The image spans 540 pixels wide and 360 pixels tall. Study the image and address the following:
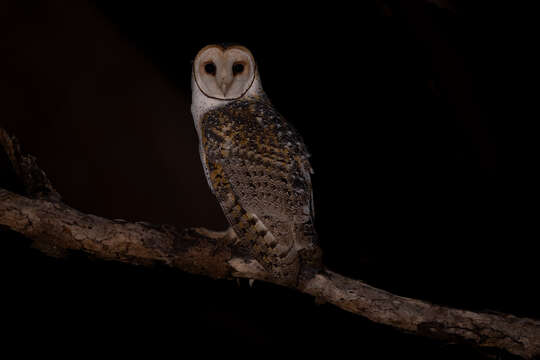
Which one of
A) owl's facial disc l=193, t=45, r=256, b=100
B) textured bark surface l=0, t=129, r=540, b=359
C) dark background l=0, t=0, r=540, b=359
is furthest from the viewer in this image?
dark background l=0, t=0, r=540, b=359

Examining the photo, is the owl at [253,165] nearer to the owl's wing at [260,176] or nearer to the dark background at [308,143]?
the owl's wing at [260,176]

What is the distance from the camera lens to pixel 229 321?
136 cm

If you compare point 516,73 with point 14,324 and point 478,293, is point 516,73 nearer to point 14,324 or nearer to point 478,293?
point 478,293

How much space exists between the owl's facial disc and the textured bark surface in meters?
0.50

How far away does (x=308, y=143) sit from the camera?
1.77 meters

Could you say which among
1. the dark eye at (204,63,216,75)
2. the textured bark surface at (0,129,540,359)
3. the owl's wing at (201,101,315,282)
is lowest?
the textured bark surface at (0,129,540,359)

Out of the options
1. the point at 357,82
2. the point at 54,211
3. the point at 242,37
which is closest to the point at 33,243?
the point at 54,211

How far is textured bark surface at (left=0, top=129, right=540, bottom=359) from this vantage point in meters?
0.87

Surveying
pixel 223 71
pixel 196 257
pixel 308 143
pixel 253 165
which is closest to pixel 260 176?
pixel 253 165

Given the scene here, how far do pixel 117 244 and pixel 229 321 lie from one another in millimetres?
652

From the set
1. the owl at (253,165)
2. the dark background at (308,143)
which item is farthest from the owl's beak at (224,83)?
the dark background at (308,143)

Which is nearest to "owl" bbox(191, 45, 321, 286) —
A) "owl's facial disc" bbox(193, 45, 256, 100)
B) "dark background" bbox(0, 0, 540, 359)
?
"owl's facial disc" bbox(193, 45, 256, 100)

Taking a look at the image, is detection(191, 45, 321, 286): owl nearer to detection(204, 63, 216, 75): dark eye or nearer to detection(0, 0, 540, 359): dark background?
detection(204, 63, 216, 75): dark eye

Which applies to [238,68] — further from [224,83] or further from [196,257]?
[196,257]
